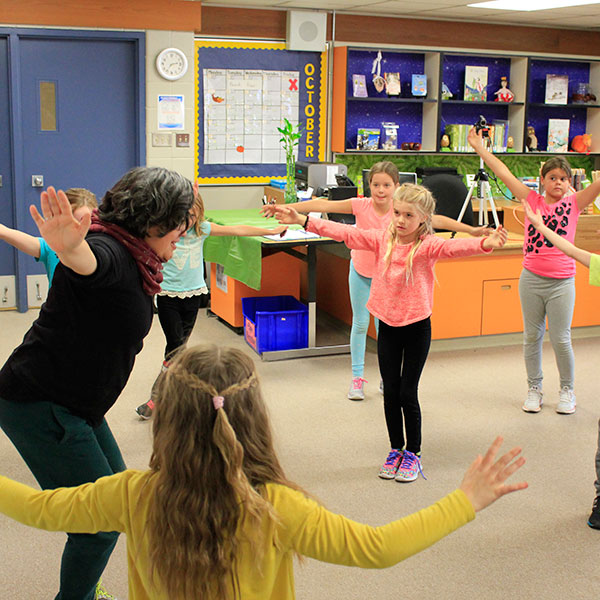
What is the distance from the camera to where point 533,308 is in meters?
4.05

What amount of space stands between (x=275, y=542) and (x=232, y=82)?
5685 millimetres

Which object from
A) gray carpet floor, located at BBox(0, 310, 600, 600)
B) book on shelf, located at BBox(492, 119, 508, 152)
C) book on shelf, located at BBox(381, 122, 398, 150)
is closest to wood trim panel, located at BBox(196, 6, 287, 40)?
book on shelf, located at BBox(381, 122, 398, 150)

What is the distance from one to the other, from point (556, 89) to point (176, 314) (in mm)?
5292

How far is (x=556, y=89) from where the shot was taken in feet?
24.6

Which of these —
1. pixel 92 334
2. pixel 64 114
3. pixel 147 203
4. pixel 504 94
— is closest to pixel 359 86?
pixel 504 94

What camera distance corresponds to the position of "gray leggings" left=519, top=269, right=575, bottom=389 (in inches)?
156

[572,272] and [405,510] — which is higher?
[572,272]

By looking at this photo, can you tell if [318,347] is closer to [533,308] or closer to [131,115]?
[533,308]

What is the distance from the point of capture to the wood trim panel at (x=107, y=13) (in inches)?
223

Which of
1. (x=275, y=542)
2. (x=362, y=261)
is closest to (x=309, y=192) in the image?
(x=362, y=261)

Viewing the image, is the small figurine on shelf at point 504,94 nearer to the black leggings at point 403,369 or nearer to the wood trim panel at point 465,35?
the wood trim panel at point 465,35

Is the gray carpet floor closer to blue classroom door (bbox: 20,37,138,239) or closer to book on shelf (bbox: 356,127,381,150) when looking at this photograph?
blue classroom door (bbox: 20,37,138,239)

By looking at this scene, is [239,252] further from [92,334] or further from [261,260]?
[92,334]

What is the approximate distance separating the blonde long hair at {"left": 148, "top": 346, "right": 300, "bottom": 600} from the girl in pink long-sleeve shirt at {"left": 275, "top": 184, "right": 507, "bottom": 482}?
6.10 ft
